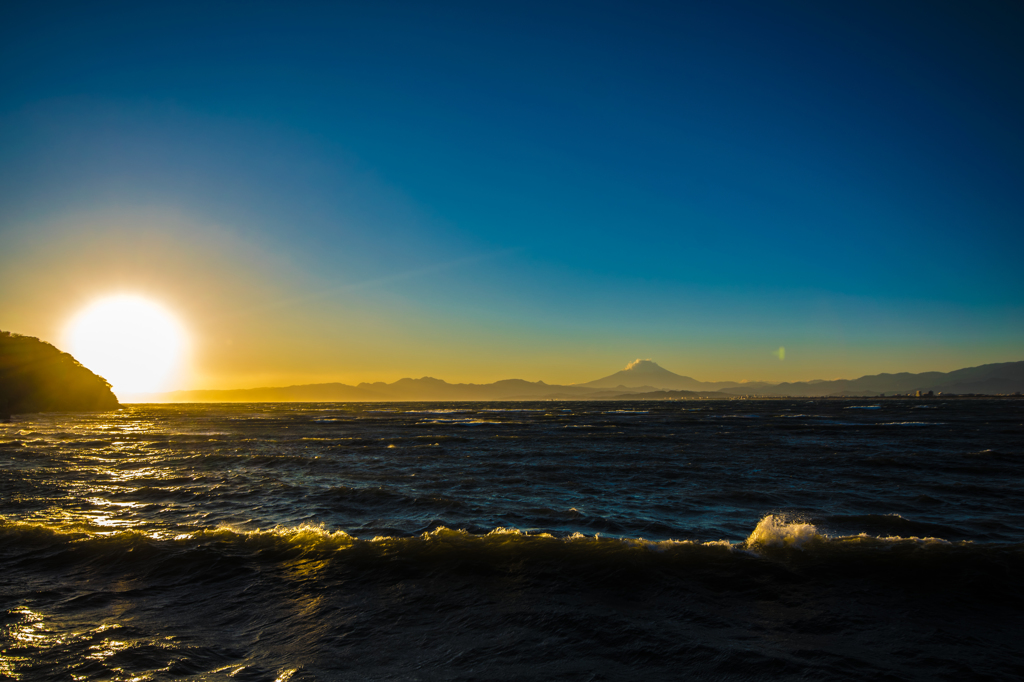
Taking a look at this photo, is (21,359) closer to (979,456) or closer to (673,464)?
(673,464)

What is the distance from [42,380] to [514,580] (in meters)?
152

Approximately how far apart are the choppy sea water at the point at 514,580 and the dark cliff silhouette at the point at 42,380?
114757 millimetres

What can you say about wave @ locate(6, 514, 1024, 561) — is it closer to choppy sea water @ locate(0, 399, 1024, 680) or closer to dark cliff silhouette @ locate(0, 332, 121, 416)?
choppy sea water @ locate(0, 399, 1024, 680)

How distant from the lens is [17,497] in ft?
61.4

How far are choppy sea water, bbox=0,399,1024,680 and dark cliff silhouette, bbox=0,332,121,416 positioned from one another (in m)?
115

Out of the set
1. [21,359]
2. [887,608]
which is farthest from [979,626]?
[21,359]

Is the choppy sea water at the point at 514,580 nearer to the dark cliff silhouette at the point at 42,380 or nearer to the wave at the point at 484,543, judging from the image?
the wave at the point at 484,543

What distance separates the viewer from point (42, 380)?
115 meters

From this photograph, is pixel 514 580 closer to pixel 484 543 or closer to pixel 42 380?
pixel 484 543

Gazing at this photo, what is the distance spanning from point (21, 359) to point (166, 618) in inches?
5829

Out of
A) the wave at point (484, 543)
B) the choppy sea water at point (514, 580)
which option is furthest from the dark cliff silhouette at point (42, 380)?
the choppy sea water at point (514, 580)

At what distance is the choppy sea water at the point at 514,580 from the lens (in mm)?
7008

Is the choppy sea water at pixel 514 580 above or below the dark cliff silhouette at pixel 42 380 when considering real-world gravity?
below

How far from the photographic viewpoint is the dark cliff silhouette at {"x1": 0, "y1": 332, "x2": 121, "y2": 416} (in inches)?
4099
